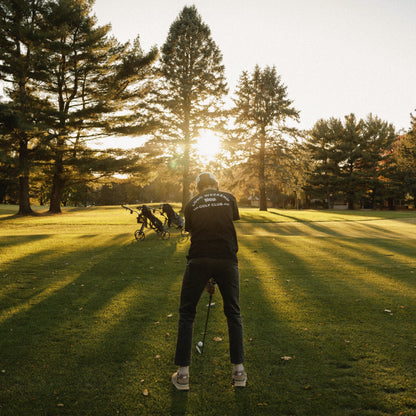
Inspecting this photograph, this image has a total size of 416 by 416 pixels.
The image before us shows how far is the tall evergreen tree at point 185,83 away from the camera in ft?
99.1

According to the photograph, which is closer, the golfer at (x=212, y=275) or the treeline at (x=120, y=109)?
the golfer at (x=212, y=275)

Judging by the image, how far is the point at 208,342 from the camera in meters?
4.40

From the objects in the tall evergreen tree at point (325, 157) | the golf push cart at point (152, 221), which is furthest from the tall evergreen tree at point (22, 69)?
the tall evergreen tree at point (325, 157)

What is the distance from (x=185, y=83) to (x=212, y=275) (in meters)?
29.1

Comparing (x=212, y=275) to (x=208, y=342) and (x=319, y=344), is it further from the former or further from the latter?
(x=319, y=344)

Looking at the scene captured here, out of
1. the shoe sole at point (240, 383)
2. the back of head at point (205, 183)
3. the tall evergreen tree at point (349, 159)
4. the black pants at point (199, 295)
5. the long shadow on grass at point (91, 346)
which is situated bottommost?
the long shadow on grass at point (91, 346)

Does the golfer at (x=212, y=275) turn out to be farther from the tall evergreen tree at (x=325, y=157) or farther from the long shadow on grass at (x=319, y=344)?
the tall evergreen tree at (x=325, y=157)

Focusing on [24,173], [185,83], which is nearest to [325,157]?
[185,83]

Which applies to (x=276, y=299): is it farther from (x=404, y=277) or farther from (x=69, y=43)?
(x=69, y=43)

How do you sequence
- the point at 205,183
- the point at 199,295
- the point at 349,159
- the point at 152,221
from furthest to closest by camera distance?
the point at 349,159 < the point at 152,221 < the point at 205,183 < the point at 199,295

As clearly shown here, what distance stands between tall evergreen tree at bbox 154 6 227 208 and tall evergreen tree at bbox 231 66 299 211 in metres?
6.76

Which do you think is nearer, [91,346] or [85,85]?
[91,346]

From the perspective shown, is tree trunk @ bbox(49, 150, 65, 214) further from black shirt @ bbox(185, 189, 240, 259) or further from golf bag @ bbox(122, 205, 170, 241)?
black shirt @ bbox(185, 189, 240, 259)

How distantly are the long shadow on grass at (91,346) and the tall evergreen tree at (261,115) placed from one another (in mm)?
31178
